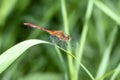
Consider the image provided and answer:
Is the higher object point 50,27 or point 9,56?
point 50,27

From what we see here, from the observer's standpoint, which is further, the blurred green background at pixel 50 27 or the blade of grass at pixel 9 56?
the blurred green background at pixel 50 27

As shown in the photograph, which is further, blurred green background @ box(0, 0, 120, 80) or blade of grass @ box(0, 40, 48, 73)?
blurred green background @ box(0, 0, 120, 80)

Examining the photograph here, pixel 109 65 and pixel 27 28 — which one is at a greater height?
pixel 27 28

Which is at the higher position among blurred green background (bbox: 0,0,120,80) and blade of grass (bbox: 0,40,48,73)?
blurred green background (bbox: 0,0,120,80)

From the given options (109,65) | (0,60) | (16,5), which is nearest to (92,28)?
(109,65)

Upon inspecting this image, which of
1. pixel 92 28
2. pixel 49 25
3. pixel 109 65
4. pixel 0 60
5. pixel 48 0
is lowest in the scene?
pixel 109 65

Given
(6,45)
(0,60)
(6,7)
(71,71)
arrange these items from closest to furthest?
(0,60) < (71,71) < (6,7) < (6,45)

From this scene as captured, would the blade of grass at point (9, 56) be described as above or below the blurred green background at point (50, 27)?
below

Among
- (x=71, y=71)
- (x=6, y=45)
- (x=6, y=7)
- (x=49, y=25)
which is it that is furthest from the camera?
(x=49, y=25)

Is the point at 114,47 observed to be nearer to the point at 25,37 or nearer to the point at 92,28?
the point at 92,28

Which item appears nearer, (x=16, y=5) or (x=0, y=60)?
(x=0, y=60)

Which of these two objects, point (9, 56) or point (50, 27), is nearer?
point (9, 56)
